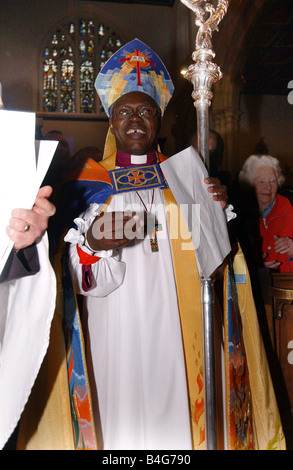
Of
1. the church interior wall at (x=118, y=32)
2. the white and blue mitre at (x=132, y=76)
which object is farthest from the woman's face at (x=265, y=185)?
the church interior wall at (x=118, y=32)

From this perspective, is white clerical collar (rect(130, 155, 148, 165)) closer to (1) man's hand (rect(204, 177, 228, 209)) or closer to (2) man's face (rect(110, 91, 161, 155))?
(2) man's face (rect(110, 91, 161, 155))

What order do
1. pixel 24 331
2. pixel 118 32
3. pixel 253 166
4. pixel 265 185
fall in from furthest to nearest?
1. pixel 118 32
2. pixel 253 166
3. pixel 265 185
4. pixel 24 331

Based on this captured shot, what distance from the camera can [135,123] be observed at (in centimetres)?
221

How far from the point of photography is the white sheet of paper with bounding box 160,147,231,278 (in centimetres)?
182

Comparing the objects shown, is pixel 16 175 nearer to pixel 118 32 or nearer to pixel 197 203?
pixel 197 203

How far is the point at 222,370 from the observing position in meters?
2.16

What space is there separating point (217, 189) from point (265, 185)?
2.66 metres

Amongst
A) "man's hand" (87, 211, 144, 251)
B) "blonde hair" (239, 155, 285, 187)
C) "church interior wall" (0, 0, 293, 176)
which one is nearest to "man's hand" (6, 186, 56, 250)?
"man's hand" (87, 211, 144, 251)

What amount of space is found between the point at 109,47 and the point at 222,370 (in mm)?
10159

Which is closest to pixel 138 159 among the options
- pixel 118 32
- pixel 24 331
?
pixel 24 331

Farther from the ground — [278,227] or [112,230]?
[278,227]

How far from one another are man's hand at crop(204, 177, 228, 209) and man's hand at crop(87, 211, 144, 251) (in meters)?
0.34
